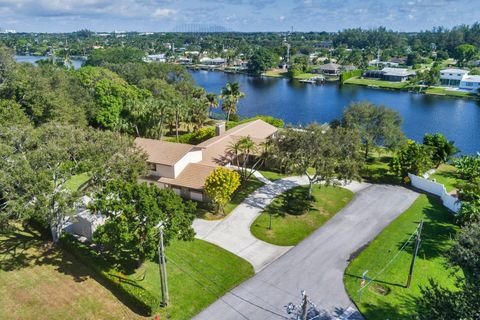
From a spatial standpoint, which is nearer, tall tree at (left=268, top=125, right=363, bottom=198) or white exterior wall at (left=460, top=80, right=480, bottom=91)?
tall tree at (left=268, top=125, right=363, bottom=198)

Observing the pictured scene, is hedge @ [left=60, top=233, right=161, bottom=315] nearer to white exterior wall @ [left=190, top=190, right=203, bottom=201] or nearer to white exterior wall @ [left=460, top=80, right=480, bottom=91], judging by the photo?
white exterior wall @ [left=190, top=190, right=203, bottom=201]

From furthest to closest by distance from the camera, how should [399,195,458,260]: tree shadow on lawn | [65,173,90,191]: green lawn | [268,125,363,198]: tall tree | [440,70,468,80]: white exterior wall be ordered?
[440,70,468,80]: white exterior wall, [65,173,90,191]: green lawn, [268,125,363,198]: tall tree, [399,195,458,260]: tree shadow on lawn

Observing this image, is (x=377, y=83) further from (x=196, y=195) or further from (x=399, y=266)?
(x=399, y=266)

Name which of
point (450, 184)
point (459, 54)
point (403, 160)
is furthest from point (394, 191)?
point (459, 54)

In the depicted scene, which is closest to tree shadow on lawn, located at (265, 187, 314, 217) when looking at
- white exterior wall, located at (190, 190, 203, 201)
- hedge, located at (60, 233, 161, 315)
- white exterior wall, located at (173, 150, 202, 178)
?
white exterior wall, located at (190, 190, 203, 201)

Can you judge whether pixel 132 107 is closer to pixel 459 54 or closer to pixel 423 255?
pixel 423 255

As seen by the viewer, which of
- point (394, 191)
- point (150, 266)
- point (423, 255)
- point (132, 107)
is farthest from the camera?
Answer: point (132, 107)

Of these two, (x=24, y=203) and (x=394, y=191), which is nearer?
(x=24, y=203)

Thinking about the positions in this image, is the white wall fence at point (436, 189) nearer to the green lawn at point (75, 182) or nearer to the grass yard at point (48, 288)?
the grass yard at point (48, 288)
